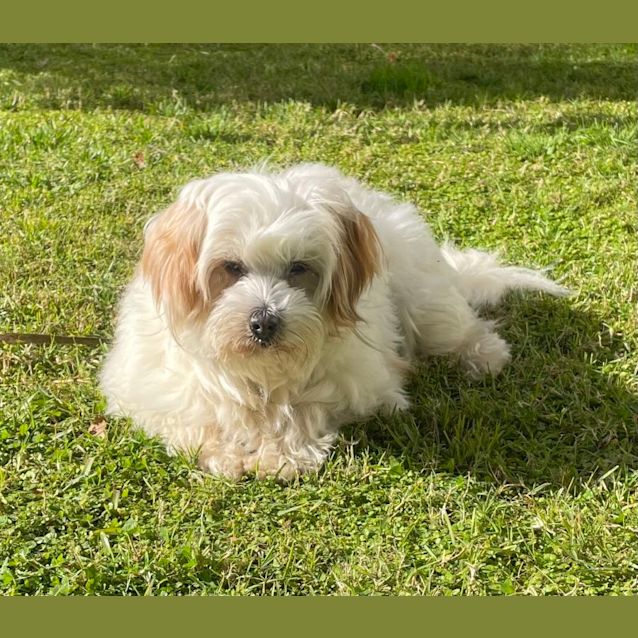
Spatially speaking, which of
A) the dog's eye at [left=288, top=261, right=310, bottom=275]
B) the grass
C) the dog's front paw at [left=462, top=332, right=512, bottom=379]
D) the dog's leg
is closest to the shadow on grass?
the grass

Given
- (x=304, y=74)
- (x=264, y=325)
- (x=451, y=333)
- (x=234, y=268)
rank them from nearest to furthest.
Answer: (x=264, y=325) < (x=234, y=268) < (x=451, y=333) < (x=304, y=74)

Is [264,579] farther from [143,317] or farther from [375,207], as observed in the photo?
[375,207]

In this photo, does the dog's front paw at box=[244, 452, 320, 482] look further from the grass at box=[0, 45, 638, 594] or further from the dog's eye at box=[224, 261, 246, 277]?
the dog's eye at box=[224, 261, 246, 277]

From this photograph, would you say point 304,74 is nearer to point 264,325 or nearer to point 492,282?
point 492,282

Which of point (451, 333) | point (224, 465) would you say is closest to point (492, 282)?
point (451, 333)

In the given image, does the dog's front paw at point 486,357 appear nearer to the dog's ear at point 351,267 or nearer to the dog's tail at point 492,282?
the dog's tail at point 492,282

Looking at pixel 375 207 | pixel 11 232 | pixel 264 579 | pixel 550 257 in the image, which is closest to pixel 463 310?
pixel 375 207
